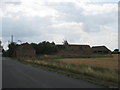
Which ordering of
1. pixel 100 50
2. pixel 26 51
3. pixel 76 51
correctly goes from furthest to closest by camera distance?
pixel 100 50
pixel 76 51
pixel 26 51

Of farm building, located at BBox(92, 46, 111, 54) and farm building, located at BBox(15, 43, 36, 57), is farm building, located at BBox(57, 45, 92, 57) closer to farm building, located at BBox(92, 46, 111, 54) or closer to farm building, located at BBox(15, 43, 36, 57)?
farm building, located at BBox(92, 46, 111, 54)

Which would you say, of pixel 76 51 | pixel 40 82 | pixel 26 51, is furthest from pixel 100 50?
pixel 40 82

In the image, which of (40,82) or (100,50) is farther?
(100,50)

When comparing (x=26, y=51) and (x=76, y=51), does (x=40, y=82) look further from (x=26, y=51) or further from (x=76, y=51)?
(x=76, y=51)

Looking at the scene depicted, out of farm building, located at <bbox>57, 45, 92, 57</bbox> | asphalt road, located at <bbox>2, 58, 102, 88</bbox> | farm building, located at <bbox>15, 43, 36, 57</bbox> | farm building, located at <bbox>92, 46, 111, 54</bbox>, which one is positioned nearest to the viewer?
asphalt road, located at <bbox>2, 58, 102, 88</bbox>

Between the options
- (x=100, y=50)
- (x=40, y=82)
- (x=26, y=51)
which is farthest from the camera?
(x=100, y=50)

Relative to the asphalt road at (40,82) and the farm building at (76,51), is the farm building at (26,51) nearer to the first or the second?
the farm building at (76,51)

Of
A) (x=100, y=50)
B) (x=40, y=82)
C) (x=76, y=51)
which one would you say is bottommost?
(x=40, y=82)

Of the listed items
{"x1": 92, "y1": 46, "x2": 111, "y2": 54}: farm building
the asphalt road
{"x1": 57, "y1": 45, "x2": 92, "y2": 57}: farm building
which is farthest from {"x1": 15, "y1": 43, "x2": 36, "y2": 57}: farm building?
the asphalt road

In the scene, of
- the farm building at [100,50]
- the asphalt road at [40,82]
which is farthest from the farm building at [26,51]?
the asphalt road at [40,82]

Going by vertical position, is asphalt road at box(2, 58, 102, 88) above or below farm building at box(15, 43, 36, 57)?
below

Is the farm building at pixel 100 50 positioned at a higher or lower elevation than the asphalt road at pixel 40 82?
higher

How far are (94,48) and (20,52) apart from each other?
4669cm

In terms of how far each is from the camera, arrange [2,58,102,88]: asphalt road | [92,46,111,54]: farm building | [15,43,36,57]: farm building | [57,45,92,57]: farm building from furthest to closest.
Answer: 1. [92,46,111,54]: farm building
2. [57,45,92,57]: farm building
3. [15,43,36,57]: farm building
4. [2,58,102,88]: asphalt road
